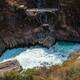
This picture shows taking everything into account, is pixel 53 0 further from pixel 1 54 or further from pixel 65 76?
pixel 65 76

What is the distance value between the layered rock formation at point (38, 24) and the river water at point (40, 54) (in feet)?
4.81

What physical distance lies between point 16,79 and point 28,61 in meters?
16.8

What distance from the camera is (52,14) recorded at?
150 ft

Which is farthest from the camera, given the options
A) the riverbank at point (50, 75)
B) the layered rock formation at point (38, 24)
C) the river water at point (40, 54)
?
the layered rock formation at point (38, 24)

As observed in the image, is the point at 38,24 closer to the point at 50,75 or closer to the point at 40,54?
the point at 40,54

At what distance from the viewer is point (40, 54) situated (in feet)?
130

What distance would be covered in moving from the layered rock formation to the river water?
1.47m

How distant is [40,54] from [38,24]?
7.18 meters

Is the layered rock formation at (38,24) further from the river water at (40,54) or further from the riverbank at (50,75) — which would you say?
the riverbank at (50,75)

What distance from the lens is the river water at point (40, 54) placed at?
36719 mm

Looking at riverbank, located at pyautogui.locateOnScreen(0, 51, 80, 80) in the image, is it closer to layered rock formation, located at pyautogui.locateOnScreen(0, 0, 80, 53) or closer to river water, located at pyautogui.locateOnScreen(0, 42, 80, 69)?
river water, located at pyautogui.locateOnScreen(0, 42, 80, 69)

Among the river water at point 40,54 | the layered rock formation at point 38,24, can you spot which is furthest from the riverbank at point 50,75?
the layered rock formation at point 38,24

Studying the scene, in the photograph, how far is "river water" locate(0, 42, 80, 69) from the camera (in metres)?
36.7

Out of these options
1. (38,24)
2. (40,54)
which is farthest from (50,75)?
(38,24)
